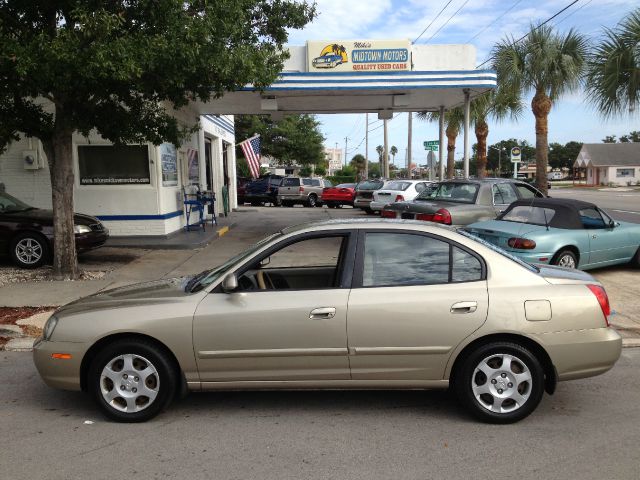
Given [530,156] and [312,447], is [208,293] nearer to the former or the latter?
[312,447]

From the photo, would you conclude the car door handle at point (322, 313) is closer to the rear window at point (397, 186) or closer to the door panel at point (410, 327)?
the door panel at point (410, 327)

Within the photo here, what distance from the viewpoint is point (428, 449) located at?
3736mm

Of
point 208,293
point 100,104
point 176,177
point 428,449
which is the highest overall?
point 100,104

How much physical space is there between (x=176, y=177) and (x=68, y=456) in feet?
40.9

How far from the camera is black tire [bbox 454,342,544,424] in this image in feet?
13.3

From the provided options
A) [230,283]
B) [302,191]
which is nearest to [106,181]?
[230,283]

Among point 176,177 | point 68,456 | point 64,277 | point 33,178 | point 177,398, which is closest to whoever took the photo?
point 68,456

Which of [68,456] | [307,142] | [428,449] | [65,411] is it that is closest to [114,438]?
[68,456]

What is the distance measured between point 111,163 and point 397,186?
10284mm

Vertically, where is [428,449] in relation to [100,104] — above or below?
below

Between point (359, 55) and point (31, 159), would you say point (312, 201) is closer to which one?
point (359, 55)

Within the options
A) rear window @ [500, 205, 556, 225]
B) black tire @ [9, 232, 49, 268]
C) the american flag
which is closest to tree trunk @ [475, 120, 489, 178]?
the american flag

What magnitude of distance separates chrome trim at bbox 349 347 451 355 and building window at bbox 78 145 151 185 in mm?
11037

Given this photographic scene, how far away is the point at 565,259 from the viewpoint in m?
8.59
